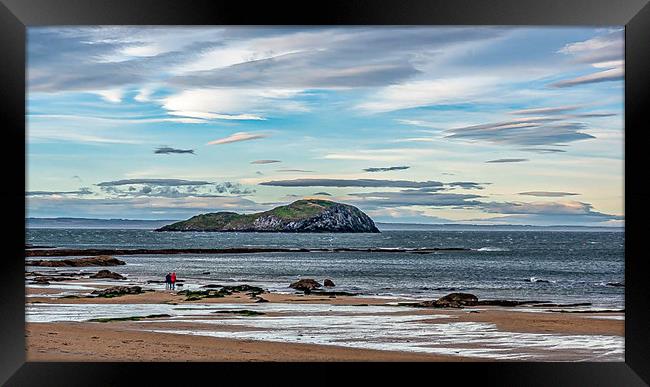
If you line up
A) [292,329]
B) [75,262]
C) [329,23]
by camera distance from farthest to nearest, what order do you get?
[75,262]
[292,329]
[329,23]

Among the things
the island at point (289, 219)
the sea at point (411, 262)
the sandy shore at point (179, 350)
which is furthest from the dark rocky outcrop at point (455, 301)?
the island at point (289, 219)

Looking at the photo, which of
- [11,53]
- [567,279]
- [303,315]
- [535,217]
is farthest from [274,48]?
[11,53]

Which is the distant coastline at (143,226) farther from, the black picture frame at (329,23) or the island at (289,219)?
the black picture frame at (329,23)

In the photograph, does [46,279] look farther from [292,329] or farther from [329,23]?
[329,23]

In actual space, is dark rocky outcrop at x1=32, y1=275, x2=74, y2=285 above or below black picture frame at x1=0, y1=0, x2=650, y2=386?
below

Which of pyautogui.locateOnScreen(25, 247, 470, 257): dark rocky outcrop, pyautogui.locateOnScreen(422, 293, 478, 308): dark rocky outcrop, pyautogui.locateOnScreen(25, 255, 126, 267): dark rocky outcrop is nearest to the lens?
pyautogui.locateOnScreen(422, 293, 478, 308): dark rocky outcrop

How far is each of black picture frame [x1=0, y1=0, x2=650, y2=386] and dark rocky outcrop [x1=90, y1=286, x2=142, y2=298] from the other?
1166 cm

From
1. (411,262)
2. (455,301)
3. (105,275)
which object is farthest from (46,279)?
(411,262)

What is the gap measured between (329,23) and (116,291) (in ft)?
47.4

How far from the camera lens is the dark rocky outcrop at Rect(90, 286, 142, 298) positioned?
58.9 ft

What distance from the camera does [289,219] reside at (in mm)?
34062

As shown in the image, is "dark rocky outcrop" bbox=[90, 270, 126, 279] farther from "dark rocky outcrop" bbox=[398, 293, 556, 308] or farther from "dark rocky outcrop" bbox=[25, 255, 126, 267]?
"dark rocky outcrop" bbox=[398, 293, 556, 308]

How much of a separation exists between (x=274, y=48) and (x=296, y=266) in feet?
26.9

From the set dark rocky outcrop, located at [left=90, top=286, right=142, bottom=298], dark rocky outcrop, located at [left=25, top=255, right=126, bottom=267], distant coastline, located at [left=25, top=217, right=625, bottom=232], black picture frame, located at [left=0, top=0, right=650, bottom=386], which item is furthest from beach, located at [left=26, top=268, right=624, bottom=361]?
distant coastline, located at [left=25, top=217, right=625, bottom=232]
